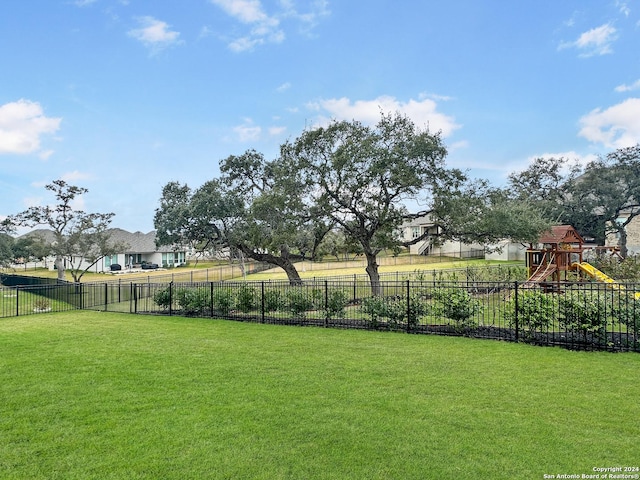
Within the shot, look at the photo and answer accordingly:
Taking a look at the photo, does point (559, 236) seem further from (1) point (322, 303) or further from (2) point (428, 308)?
(1) point (322, 303)

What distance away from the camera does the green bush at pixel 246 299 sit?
481 inches

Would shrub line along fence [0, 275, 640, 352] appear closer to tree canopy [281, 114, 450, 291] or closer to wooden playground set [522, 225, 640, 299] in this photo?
tree canopy [281, 114, 450, 291]

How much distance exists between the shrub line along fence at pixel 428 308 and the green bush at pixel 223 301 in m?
0.03

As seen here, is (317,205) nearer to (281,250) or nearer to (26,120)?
(281,250)

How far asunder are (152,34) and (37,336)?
8.87 metres

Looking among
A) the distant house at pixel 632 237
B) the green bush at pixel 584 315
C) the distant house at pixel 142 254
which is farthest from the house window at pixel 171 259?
the green bush at pixel 584 315

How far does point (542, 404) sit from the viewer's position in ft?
15.0

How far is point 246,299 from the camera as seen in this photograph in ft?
40.2

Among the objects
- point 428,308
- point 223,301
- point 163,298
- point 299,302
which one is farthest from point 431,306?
point 163,298

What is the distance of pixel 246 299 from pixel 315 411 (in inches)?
322

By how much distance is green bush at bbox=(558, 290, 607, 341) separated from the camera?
7477 millimetres

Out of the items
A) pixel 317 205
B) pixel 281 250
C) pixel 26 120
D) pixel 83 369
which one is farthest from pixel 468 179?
pixel 26 120

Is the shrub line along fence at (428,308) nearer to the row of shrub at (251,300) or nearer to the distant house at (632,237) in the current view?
the row of shrub at (251,300)

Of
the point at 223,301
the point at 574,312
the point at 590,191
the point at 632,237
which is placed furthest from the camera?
the point at 632,237
